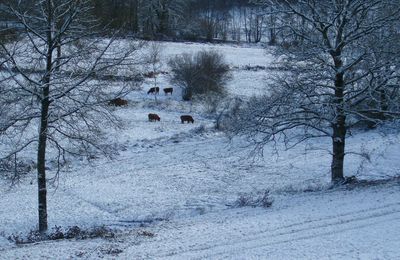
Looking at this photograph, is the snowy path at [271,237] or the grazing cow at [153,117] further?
the grazing cow at [153,117]

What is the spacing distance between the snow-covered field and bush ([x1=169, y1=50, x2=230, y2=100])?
26.8 feet

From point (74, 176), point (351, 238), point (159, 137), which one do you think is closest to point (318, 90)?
point (351, 238)

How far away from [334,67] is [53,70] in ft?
28.0

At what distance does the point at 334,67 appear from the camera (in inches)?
659

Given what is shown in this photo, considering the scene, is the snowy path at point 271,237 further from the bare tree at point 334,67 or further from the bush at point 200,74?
the bush at point 200,74

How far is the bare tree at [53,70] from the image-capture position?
13.6m

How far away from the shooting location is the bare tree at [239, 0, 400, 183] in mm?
16172

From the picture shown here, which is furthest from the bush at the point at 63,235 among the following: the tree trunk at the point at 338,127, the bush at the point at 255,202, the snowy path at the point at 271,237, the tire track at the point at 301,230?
the tree trunk at the point at 338,127

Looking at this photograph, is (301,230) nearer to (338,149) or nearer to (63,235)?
(338,149)

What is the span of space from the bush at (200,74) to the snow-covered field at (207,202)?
8.17 meters

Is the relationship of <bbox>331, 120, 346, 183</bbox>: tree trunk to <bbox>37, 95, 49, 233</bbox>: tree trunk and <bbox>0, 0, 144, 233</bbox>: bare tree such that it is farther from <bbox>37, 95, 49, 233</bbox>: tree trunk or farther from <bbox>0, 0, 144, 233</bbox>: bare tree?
<bbox>37, 95, 49, 233</bbox>: tree trunk

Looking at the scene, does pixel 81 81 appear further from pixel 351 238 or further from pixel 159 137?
pixel 159 137

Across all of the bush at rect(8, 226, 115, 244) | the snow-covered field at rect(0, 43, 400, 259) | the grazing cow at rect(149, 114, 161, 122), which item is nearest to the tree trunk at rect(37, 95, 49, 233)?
the bush at rect(8, 226, 115, 244)

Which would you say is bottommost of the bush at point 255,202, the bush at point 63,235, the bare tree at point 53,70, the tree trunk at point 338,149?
the bush at point 63,235
